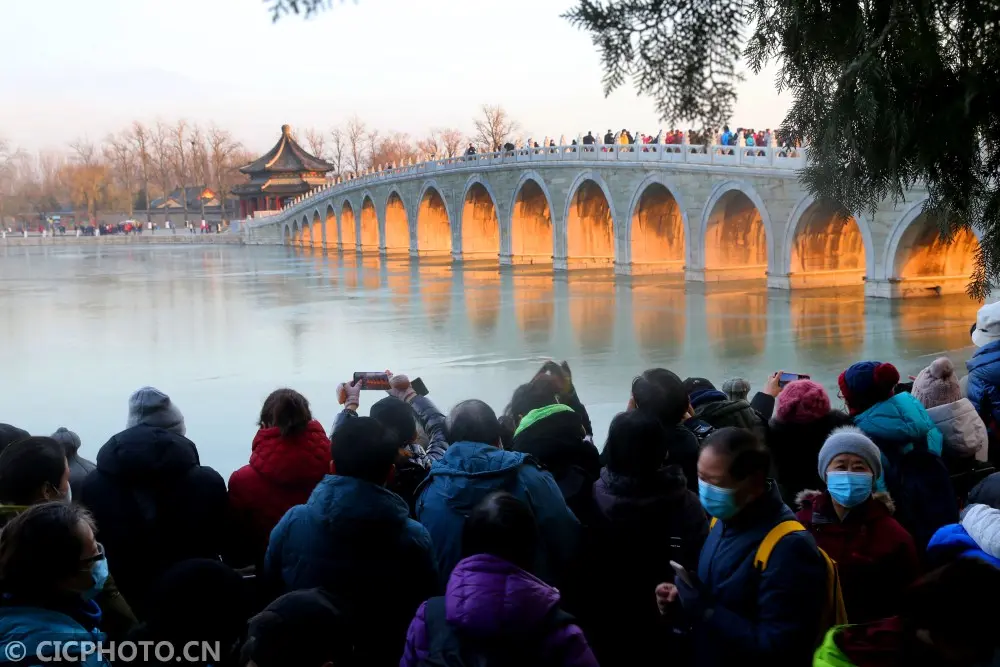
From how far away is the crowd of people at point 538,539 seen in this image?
2.19m

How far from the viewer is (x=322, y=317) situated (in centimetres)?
1925

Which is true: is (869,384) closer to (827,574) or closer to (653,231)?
(827,574)

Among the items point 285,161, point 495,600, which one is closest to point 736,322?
point 495,600

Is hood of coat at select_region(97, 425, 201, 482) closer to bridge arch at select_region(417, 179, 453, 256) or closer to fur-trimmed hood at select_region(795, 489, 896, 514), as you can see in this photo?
fur-trimmed hood at select_region(795, 489, 896, 514)

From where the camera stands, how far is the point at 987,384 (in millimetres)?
4480

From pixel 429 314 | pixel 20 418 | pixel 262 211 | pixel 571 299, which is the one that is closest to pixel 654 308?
pixel 571 299

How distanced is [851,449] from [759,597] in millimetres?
624

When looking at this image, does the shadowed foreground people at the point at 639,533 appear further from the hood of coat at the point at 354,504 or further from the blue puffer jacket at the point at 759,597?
the hood of coat at the point at 354,504

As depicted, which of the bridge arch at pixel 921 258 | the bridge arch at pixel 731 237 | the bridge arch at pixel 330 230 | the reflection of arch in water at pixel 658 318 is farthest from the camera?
the bridge arch at pixel 330 230

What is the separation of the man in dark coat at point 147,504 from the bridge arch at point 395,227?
4166 cm

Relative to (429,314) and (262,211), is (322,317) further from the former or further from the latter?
(262,211)

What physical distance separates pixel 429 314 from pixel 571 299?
12.4ft

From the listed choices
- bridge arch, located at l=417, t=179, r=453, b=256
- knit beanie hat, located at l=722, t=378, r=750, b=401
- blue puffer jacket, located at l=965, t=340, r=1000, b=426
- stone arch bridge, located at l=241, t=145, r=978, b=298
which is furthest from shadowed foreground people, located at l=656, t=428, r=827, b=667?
bridge arch, located at l=417, t=179, r=453, b=256

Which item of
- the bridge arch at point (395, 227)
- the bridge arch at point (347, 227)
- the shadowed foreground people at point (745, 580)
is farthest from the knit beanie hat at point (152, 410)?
the bridge arch at point (347, 227)
